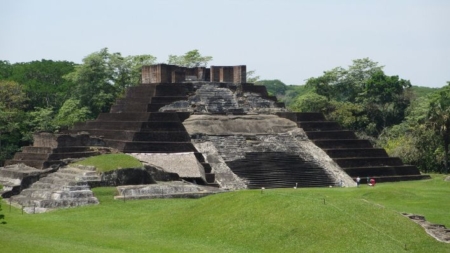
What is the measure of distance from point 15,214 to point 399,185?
19259 millimetres

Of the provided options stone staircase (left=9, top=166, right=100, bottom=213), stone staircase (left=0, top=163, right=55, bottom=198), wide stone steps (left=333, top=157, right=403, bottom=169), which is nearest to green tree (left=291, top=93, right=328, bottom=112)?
wide stone steps (left=333, top=157, right=403, bottom=169)

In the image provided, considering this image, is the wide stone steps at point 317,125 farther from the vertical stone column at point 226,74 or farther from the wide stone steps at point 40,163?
the wide stone steps at point 40,163

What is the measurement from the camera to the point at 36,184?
122ft

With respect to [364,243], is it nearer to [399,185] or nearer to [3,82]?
[399,185]

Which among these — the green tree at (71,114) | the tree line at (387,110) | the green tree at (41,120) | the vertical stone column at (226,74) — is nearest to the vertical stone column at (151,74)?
the vertical stone column at (226,74)

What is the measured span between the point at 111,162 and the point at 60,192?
4.25 meters

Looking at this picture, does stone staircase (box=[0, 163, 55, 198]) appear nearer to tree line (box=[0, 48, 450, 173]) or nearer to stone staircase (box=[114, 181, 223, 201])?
stone staircase (box=[114, 181, 223, 201])

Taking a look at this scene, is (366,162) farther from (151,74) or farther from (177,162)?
(151,74)

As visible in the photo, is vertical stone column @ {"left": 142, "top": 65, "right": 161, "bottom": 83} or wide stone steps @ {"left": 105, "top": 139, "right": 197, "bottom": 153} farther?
vertical stone column @ {"left": 142, "top": 65, "right": 161, "bottom": 83}

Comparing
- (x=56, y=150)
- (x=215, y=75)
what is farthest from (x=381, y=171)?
(x=56, y=150)

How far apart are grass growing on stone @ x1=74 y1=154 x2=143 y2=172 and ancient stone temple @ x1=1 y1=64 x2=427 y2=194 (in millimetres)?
1571

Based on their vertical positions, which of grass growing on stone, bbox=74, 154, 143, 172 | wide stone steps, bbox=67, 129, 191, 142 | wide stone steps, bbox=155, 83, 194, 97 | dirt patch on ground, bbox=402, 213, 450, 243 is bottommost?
dirt patch on ground, bbox=402, 213, 450, 243

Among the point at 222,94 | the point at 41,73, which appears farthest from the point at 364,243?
the point at 41,73

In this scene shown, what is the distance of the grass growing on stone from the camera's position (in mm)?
37500
